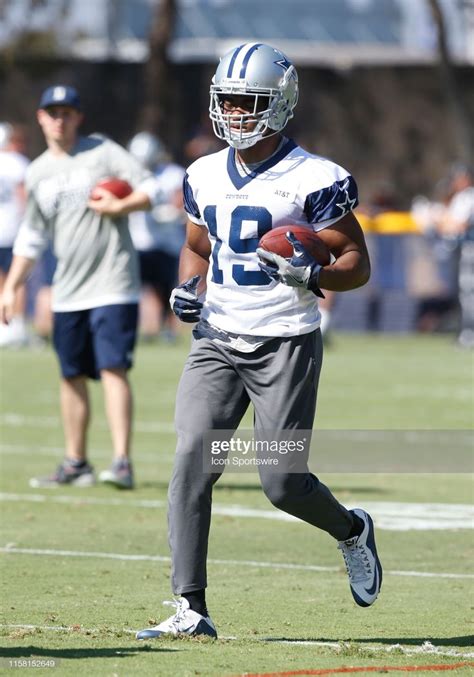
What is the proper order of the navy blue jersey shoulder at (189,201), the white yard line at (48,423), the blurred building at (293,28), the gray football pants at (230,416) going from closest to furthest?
the gray football pants at (230,416) → the navy blue jersey shoulder at (189,201) → the white yard line at (48,423) → the blurred building at (293,28)

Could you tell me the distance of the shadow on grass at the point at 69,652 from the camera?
5684 millimetres

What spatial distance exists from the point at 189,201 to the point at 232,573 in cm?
194

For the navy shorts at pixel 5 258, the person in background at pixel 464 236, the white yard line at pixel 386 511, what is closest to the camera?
the white yard line at pixel 386 511

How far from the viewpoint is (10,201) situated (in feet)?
63.9

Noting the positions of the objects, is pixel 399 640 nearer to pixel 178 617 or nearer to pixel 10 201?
pixel 178 617

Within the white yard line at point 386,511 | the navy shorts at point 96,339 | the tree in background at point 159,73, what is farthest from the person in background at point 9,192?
the tree in background at point 159,73

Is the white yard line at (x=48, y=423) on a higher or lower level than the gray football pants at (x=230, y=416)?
lower

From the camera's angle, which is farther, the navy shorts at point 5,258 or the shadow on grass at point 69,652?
the navy shorts at point 5,258

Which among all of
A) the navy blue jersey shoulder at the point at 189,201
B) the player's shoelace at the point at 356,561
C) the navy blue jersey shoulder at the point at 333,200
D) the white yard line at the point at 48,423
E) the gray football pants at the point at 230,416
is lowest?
the white yard line at the point at 48,423

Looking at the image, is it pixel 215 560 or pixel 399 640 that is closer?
pixel 399 640

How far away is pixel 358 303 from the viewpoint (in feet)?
82.3

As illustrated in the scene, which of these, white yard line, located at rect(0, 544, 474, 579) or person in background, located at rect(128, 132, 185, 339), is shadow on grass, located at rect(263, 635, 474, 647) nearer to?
white yard line, located at rect(0, 544, 474, 579)

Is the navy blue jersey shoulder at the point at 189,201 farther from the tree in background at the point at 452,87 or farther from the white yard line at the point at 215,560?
the tree in background at the point at 452,87

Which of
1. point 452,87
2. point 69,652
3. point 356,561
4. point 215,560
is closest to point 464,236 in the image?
point 452,87
